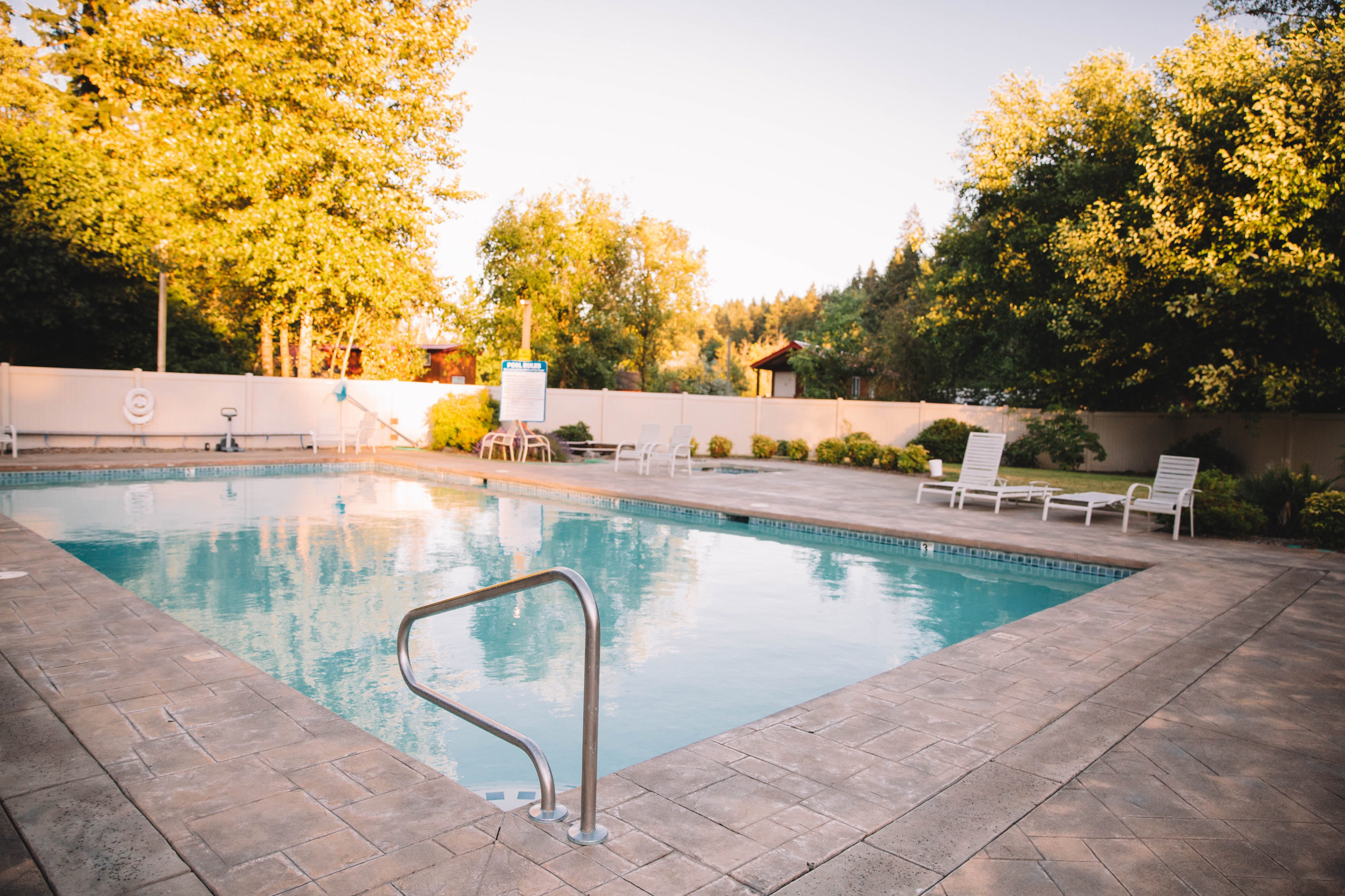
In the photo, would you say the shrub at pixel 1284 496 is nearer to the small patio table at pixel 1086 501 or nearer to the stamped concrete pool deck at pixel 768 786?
the small patio table at pixel 1086 501

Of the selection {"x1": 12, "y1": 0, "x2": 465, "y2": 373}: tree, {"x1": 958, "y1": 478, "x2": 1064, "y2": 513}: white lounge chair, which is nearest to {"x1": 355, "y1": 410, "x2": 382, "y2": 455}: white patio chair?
{"x1": 12, "y1": 0, "x2": 465, "y2": 373}: tree

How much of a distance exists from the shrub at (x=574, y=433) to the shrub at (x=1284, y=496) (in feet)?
43.6

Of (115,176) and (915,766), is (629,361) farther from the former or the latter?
(915,766)

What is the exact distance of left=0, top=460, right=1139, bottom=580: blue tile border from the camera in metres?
7.91

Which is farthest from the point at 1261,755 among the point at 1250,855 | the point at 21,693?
the point at 21,693

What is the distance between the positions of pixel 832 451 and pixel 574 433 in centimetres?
632

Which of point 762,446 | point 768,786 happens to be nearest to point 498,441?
point 762,446

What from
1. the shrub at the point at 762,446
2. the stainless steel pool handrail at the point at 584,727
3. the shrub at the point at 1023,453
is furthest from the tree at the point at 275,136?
the stainless steel pool handrail at the point at 584,727

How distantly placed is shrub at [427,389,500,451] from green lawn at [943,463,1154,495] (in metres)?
10.1

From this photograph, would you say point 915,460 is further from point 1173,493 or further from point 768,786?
point 768,786

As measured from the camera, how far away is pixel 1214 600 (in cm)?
579

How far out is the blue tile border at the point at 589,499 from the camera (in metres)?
7.91

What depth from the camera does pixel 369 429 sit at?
723 inches

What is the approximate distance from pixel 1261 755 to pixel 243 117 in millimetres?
22899
